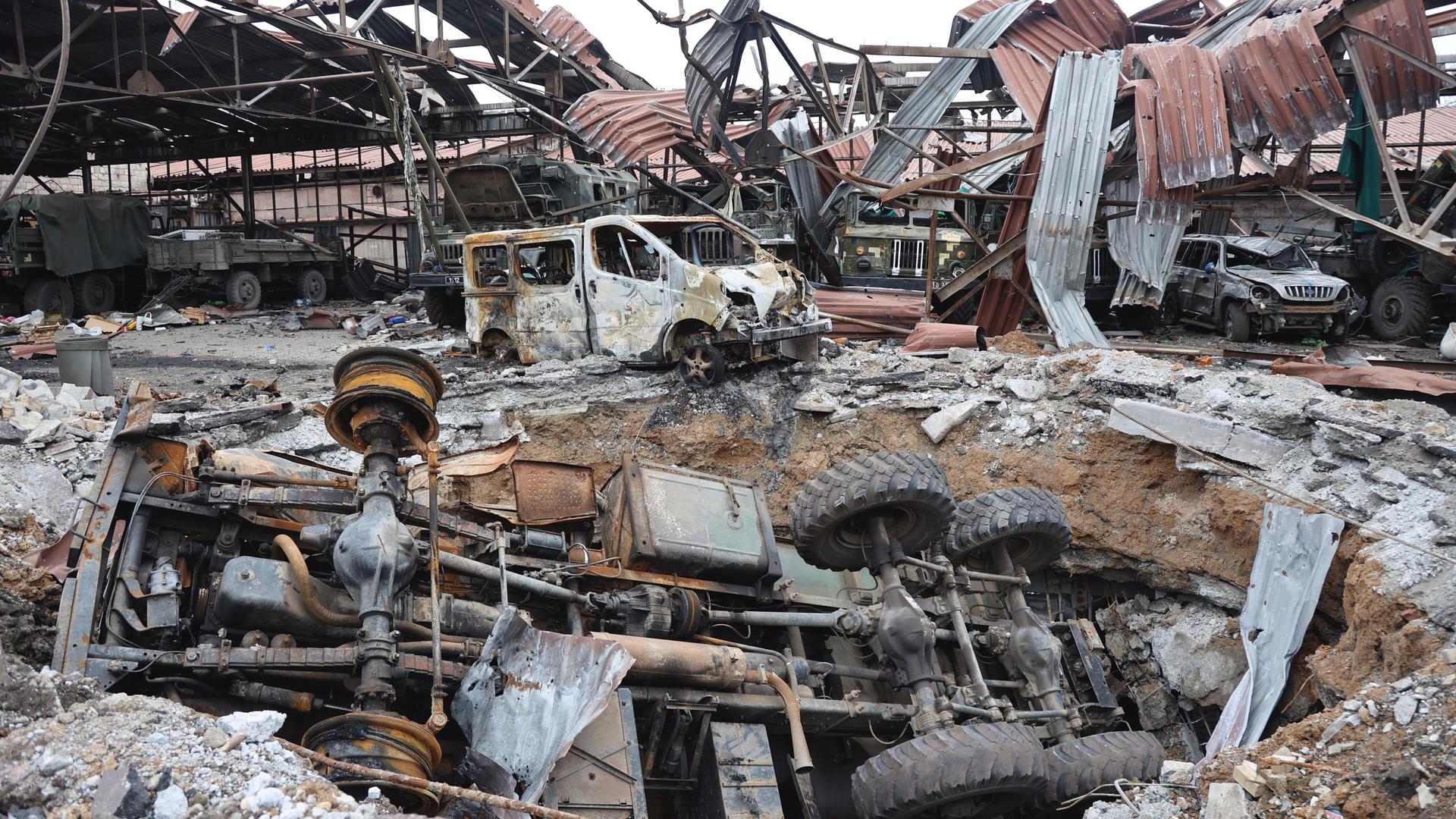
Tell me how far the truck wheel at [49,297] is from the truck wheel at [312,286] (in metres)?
3.73

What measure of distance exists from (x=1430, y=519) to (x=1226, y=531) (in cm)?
138

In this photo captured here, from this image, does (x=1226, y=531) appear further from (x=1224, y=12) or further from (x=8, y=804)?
(x=1224, y=12)

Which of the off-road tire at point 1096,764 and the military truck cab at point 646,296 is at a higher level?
the military truck cab at point 646,296

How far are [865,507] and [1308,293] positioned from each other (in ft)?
33.4

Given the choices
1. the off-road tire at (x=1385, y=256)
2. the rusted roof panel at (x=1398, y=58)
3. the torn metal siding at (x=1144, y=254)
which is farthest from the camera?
the off-road tire at (x=1385, y=256)

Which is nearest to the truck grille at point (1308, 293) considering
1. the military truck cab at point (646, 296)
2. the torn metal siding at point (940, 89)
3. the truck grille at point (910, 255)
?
the truck grille at point (910, 255)

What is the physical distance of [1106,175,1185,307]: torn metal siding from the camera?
11.3 metres

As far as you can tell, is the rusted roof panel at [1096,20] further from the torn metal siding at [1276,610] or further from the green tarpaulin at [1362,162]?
the torn metal siding at [1276,610]

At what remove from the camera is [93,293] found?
1697 cm

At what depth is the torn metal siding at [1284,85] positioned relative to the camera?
10398mm

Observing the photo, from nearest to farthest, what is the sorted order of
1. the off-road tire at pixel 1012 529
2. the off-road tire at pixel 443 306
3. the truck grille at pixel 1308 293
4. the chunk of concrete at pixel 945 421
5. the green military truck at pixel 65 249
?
the off-road tire at pixel 1012 529 < the chunk of concrete at pixel 945 421 < the truck grille at pixel 1308 293 < the off-road tire at pixel 443 306 < the green military truck at pixel 65 249

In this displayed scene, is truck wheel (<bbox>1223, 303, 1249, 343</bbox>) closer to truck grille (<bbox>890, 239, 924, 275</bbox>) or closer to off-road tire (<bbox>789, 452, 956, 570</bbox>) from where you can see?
truck grille (<bbox>890, 239, 924, 275</bbox>)

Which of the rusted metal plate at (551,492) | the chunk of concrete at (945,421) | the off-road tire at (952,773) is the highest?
the chunk of concrete at (945,421)

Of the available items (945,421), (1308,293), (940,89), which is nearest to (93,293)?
(940,89)
